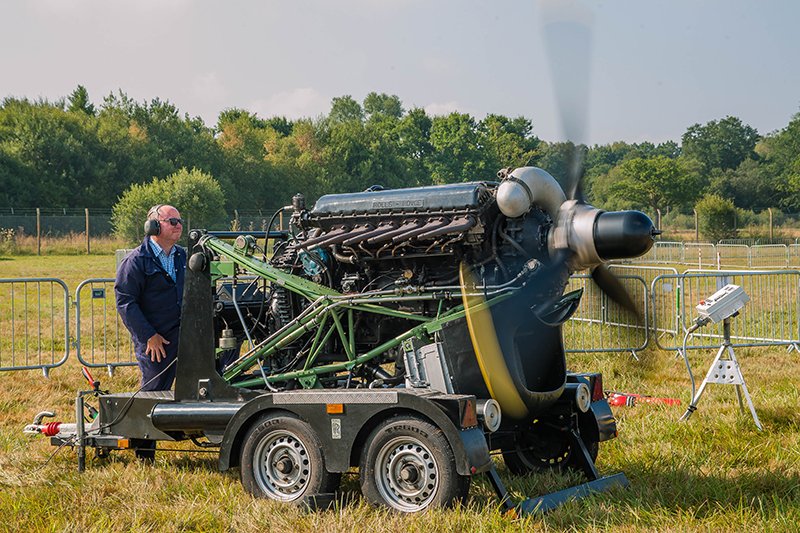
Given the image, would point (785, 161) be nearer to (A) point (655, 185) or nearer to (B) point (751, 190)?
(B) point (751, 190)

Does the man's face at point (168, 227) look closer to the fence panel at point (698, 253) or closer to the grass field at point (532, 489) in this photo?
the grass field at point (532, 489)

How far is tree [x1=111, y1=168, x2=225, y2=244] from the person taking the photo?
132 feet

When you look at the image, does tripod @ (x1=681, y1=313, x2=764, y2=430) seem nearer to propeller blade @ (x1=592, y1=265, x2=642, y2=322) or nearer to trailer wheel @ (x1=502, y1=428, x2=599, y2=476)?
trailer wheel @ (x1=502, y1=428, x2=599, y2=476)

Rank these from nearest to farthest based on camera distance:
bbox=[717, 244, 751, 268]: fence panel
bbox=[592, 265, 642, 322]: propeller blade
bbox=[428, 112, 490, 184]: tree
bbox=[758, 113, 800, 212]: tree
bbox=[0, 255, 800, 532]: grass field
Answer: bbox=[0, 255, 800, 532]: grass field → bbox=[592, 265, 642, 322]: propeller blade → bbox=[717, 244, 751, 268]: fence panel → bbox=[428, 112, 490, 184]: tree → bbox=[758, 113, 800, 212]: tree

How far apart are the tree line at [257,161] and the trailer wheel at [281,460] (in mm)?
41025

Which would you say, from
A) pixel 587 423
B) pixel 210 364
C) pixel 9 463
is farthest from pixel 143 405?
pixel 587 423

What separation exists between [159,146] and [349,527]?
6702 cm

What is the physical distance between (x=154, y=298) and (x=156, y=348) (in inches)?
17.8

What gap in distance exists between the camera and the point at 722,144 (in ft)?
341

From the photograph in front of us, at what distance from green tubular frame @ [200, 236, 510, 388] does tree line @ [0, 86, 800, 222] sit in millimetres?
40330

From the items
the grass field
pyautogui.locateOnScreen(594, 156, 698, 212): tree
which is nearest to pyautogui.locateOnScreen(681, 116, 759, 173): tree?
pyautogui.locateOnScreen(594, 156, 698, 212): tree

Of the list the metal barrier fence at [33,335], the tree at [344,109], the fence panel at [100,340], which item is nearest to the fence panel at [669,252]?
the metal barrier fence at [33,335]

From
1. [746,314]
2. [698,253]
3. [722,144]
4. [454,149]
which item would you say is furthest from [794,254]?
[722,144]

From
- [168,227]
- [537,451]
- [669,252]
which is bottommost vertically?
[537,451]
